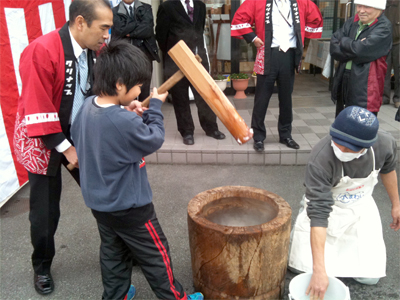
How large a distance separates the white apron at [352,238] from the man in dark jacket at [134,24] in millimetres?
3081

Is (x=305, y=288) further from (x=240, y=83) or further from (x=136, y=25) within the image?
(x=240, y=83)

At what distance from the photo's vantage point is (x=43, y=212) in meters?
2.76

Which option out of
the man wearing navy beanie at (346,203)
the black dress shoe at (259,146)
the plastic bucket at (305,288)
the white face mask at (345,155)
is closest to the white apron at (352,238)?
the man wearing navy beanie at (346,203)

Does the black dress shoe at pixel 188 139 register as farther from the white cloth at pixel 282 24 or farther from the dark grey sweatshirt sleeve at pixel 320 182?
the dark grey sweatshirt sleeve at pixel 320 182

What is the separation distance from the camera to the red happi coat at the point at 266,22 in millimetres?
4805

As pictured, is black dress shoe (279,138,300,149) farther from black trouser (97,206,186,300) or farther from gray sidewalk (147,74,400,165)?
black trouser (97,206,186,300)

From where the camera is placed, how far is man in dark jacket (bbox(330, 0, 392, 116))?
4238 mm

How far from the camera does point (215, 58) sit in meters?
8.59

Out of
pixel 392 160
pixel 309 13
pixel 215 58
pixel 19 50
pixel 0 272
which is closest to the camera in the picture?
pixel 392 160

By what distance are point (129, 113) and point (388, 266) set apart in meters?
2.41

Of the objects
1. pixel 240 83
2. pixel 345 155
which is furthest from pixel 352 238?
pixel 240 83

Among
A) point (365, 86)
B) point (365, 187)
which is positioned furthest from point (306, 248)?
point (365, 86)

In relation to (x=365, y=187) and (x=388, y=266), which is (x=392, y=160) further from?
(x=388, y=266)

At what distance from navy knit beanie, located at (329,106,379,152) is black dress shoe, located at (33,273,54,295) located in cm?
230
